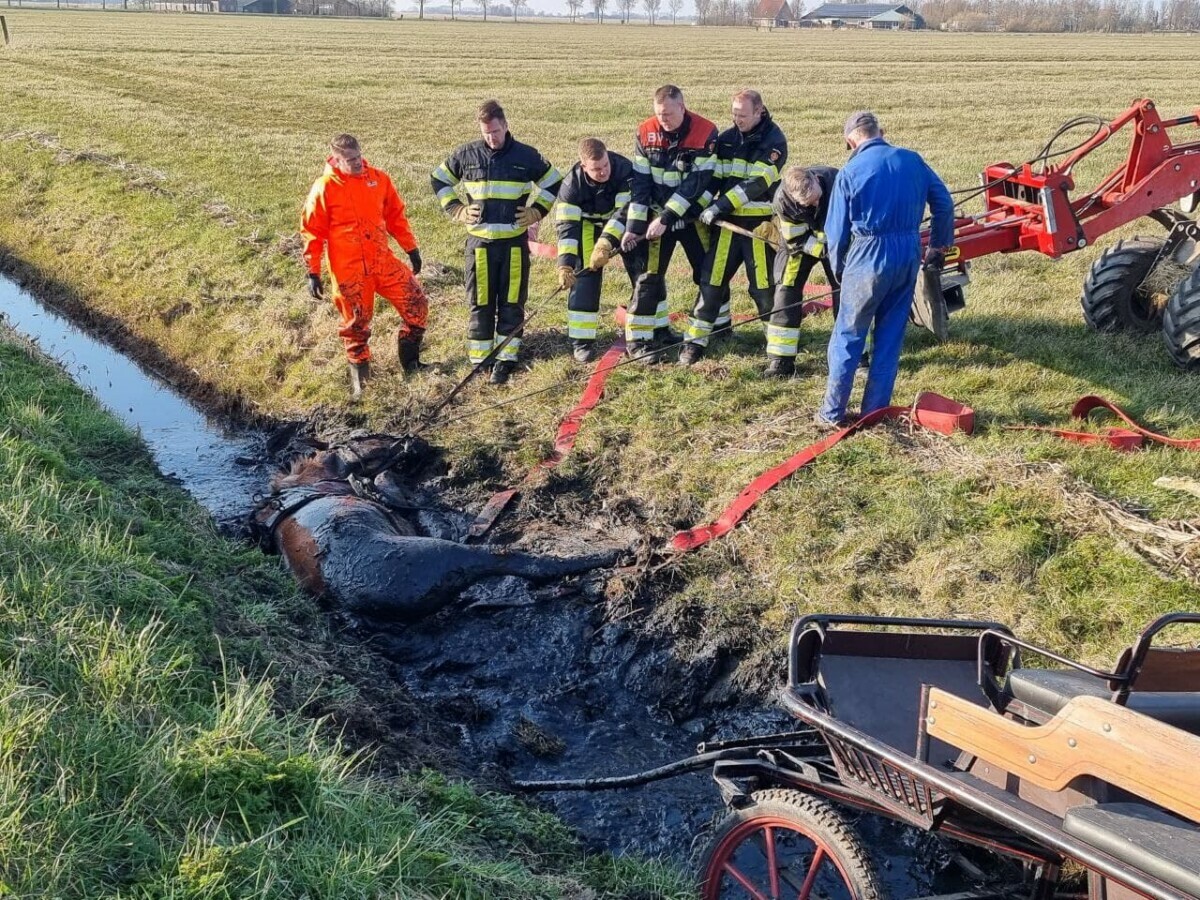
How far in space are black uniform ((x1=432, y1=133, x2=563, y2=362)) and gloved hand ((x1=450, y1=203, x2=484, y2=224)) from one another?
0.03m

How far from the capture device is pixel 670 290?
1059 cm

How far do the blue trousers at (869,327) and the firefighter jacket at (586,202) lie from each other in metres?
2.27

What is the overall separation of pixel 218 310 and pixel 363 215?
328 cm

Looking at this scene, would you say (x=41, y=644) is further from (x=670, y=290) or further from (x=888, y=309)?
(x=670, y=290)

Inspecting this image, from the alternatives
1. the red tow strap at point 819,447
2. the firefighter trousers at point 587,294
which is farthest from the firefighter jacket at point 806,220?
the red tow strap at point 819,447

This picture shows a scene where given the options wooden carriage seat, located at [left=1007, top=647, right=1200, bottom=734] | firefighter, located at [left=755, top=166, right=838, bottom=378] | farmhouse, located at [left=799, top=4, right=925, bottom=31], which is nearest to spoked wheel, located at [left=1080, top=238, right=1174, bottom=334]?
firefighter, located at [left=755, top=166, right=838, bottom=378]

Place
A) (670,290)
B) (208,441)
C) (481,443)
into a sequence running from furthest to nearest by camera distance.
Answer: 1. (670,290)
2. (208,441)
3. (481,443)

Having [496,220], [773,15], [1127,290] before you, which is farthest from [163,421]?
[773,15]

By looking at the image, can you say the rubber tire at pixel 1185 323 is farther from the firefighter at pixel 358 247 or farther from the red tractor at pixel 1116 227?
the firefighter at pixel 358 247

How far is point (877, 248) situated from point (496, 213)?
326cm

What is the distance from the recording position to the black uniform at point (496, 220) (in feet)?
→ 28.1

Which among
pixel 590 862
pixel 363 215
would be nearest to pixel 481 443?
pixel 363 215

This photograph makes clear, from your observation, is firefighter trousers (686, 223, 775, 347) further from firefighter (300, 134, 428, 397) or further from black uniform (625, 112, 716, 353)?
firefighter (300, 134, 428, 397)

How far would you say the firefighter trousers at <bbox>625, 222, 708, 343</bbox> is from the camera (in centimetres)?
870
